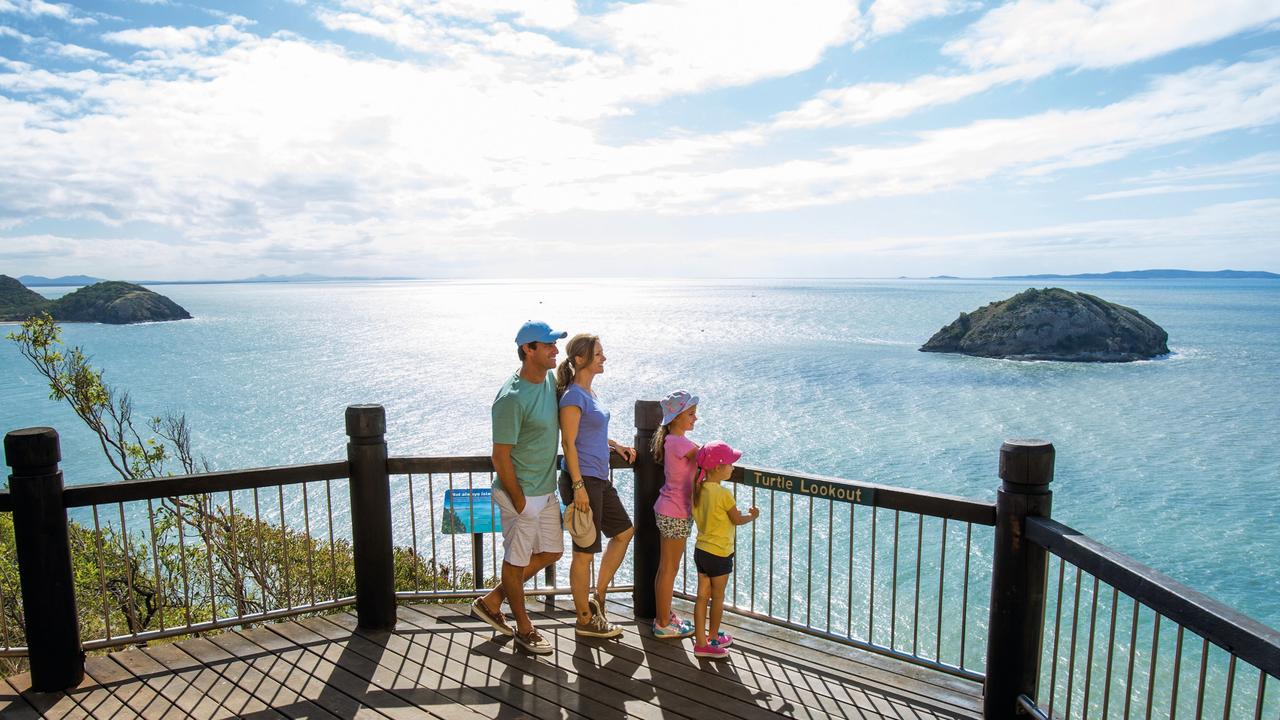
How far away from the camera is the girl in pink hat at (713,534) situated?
4539mm

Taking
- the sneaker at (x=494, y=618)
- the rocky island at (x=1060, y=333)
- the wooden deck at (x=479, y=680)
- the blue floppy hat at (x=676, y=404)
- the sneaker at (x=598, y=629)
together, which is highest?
the blue floppy hat at (x=676, y=404)

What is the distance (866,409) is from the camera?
5278 cm

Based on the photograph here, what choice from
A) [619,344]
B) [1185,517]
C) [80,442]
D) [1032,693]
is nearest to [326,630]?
[1032,693]

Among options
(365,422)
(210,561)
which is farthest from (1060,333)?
(210,561)

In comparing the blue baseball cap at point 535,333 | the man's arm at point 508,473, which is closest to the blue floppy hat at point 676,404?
the blue baseball cap at point 535,333

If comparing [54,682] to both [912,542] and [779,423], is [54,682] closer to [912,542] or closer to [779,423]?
[912,542]

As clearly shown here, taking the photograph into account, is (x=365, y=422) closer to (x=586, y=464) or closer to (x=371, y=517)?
(x=371, y=517)

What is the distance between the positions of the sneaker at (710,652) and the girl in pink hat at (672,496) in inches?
11.2

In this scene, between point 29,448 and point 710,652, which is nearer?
point 29,448

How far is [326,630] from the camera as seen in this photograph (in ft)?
16.2

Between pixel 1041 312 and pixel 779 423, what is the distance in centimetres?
4437

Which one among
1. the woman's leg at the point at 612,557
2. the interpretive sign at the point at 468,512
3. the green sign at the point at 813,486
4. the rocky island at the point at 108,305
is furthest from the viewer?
the rocky island at the point at 108,305

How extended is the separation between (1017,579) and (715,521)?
5.29 feet

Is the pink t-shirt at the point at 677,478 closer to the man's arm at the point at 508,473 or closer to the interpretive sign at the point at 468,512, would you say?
the man's arm at the point at 508,473
